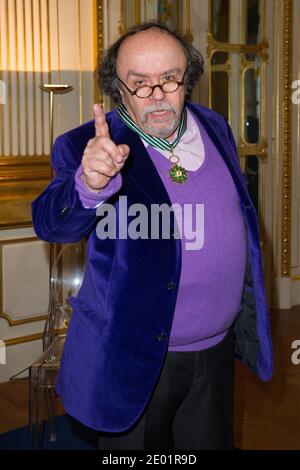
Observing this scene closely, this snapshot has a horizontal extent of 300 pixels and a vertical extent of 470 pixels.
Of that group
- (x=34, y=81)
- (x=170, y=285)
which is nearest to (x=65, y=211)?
(x=170, y=285)

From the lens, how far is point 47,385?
2.99m

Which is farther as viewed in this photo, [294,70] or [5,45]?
[294,70]

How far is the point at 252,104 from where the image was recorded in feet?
16.8

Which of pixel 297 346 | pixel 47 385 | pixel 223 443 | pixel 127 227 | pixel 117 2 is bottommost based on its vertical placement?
pixel 297 346

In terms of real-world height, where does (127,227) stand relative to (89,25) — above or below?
below

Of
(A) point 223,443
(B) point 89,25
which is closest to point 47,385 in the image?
(A) point 223,443

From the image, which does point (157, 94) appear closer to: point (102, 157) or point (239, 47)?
point (102, 157)

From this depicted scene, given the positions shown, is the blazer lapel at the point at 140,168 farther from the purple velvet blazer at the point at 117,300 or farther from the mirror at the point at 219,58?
the mirror at the point at 219,58

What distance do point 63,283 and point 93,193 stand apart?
8.59 ft

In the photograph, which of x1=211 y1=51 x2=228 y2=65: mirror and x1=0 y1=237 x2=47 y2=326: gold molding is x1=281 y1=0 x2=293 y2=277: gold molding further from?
x1=0 y1=237 x2=47 y2=326: gold molding

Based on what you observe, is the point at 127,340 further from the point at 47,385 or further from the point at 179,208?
the point at 47,385

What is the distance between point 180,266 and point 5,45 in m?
2.53

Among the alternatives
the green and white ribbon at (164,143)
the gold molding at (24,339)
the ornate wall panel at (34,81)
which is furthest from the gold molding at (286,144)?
the green and white ribbon at (164,143)

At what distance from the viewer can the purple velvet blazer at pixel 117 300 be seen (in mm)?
1581
